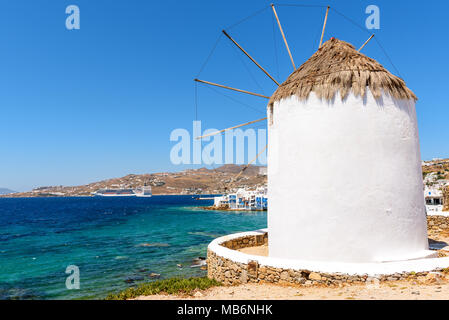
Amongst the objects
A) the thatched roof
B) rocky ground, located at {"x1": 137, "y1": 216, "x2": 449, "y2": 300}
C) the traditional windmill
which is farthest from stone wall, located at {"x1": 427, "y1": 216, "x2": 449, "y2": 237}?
rocky ground, located at {"x1": 137, "y1": 216, "x2": 449, "y2": 300}

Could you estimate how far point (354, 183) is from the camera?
274 inches

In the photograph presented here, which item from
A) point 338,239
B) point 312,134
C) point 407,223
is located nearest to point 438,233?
point 407,223

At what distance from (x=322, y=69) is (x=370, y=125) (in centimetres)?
196

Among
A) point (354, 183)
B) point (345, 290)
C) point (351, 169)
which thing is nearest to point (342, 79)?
point (351, 169)

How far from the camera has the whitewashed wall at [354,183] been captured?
6.90 meters

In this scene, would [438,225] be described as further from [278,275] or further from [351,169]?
[278,275]

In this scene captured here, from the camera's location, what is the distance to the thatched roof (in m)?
7.15

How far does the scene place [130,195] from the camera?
19562cm

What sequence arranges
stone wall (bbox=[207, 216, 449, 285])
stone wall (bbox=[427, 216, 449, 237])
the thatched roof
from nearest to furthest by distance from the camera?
stone wall (bbox=[207, 216, 449, 285]) < the thatched roof < stone wall (bbox=[427, 216, 449, 237])

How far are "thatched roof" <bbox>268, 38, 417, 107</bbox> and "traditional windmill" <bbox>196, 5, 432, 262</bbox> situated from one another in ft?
0.08

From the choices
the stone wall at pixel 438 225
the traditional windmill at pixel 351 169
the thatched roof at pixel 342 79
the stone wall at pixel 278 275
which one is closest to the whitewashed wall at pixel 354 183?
the traditional windmill at pixel 351 169

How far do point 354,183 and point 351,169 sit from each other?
0.34 metres

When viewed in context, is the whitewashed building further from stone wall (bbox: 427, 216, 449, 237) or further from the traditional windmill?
stone wall (bbox: 427, 216, 449, 237)
